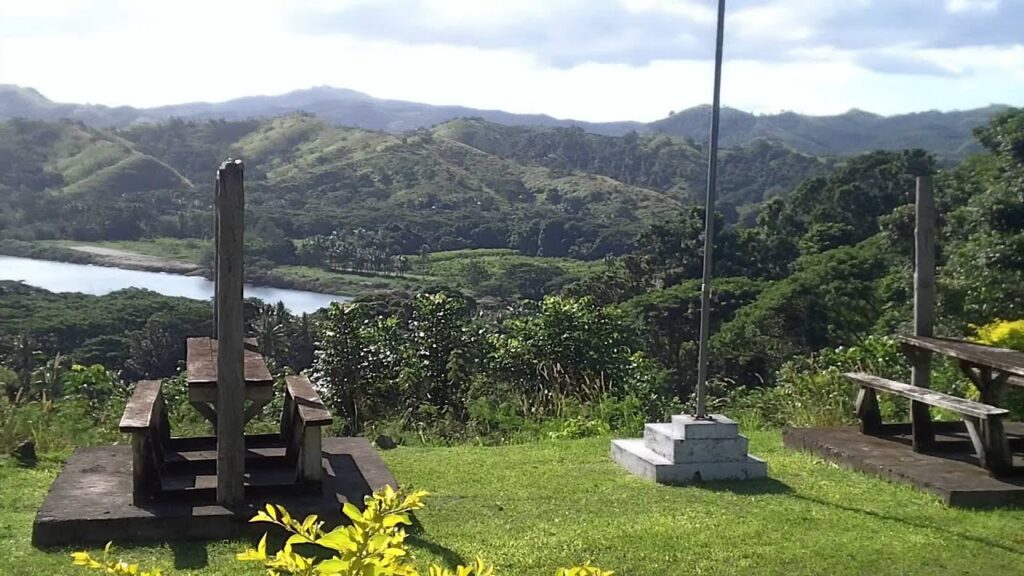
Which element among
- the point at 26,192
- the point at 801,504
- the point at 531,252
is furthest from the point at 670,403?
the point at 26,192

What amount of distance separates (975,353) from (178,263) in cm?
8887

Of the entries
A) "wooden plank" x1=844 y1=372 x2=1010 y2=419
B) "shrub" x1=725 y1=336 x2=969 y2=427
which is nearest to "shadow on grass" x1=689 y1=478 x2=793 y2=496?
"wooden plank" x1=844 y1=372 x2=1010 y2=419

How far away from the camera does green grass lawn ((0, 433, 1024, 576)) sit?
202 inches

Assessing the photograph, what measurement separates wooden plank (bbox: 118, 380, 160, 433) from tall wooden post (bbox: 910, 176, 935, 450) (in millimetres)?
4878

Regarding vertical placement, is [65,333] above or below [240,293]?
below

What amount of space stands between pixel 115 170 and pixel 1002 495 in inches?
5236

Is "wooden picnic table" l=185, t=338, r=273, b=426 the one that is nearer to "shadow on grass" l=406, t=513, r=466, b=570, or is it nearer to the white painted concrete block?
"shadow on grass" l=406, t=513, r=466, b=570

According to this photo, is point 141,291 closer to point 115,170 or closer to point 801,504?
point 801,504

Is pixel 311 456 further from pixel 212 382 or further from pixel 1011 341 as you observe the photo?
pixel 1011 341

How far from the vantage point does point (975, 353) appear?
722 centimetres

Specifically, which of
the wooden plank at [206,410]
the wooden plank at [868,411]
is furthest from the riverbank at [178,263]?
the wooden plank at [206,410]

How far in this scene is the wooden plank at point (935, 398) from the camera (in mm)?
6660

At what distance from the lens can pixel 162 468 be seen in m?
6.59

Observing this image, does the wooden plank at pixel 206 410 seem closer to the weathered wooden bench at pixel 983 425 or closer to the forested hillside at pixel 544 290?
the forested hillside at pixel 544 290
